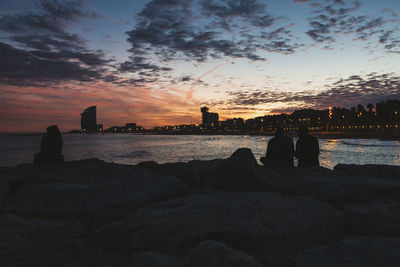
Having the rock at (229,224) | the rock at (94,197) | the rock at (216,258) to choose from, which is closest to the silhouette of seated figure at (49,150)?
the rock at (94,197)

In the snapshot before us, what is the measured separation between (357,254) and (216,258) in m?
1.26

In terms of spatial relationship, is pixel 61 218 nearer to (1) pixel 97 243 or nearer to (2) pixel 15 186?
(1) pixel 97 243

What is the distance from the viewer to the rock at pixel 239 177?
4.94 meters

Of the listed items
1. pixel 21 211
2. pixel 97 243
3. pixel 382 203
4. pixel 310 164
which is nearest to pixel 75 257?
pixel 97 243

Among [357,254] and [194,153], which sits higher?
[357,254]

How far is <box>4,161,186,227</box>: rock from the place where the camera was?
12.2ft

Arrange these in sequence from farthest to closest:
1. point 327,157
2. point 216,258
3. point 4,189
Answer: point 327,157 < point 4,189 < point 216,258

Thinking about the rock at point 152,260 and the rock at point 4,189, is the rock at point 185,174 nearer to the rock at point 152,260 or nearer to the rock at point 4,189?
the rock at point 4,189

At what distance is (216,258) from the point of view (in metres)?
2.26

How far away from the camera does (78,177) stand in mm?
5504

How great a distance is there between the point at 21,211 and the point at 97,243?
52.9 inches

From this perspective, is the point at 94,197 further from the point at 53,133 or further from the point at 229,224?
the point at 53,133

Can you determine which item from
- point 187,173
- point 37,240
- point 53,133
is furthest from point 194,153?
point 37,240

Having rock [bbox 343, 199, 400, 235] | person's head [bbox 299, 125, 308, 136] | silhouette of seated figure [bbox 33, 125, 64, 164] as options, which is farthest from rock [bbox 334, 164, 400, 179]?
silhouette of seated figure [bbox 33, 125, 64, 164]
